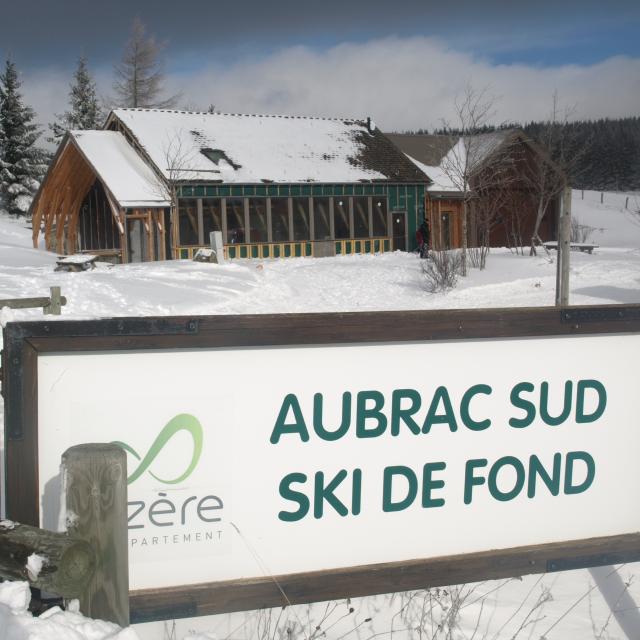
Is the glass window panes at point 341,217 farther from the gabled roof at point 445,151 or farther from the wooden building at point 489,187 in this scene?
the gabled roof at point 445,151

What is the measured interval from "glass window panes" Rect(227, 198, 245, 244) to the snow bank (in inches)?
1084

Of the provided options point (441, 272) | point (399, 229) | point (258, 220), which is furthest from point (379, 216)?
point (441, 272)

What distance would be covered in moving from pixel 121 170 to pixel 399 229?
37.8ft

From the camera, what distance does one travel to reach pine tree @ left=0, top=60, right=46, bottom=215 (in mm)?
47156

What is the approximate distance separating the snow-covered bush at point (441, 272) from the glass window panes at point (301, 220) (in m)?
10.9

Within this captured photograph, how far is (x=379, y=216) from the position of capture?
31.7m

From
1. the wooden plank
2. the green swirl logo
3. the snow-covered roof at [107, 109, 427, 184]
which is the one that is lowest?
the wooden plank

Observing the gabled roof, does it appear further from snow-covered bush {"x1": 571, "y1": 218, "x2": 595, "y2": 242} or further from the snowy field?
the snowy field

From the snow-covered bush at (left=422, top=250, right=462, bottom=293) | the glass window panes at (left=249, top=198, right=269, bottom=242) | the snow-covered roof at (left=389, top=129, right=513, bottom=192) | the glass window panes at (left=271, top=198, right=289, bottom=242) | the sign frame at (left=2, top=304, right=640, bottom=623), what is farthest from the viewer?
the snow-covered roof at (left=389, top=129, right=513, bottom=192)

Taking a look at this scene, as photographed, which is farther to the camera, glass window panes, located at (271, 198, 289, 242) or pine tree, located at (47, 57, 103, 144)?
pine tree, located at (47, 57, 103, 144)

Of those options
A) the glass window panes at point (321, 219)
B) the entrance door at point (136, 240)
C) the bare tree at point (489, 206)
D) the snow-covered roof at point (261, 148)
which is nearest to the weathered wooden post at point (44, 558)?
the snow-covered roof at point (261, 148)

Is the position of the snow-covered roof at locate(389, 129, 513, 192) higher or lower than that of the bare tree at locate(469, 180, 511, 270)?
higher

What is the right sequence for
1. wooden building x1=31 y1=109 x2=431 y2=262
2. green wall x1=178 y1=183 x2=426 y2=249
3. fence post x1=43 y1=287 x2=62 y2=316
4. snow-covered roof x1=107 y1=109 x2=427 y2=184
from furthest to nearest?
snow-covered roof x1=107 y1=109 x2=427 y2=184 < green wall x1=178 y1=183 x2=426 y2=249 < wooden building x1=31 y1=109 x2=431 y2=262 < fence post x1=43 y1=287 x2=62 y2=316

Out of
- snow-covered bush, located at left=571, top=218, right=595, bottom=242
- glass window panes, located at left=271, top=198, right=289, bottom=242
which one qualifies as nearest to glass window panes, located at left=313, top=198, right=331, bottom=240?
glass window panes, located at left=271, top=198, right=289, bottom=242
